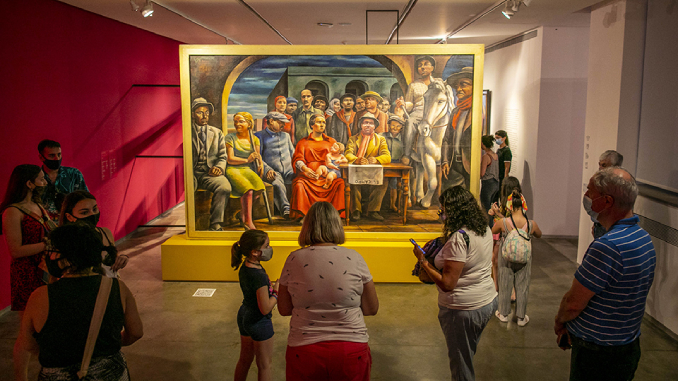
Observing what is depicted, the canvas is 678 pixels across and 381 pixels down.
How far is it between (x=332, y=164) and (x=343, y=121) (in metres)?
0.59

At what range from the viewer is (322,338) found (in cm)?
262

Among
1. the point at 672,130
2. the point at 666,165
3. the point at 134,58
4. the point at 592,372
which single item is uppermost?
the point at 134,58

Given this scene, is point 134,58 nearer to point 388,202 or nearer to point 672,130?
point 388,202

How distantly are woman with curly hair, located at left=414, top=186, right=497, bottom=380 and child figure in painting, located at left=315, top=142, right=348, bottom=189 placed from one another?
346 centimetres

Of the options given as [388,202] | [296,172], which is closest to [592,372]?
[388,202]

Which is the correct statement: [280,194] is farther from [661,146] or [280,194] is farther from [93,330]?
[661,146]

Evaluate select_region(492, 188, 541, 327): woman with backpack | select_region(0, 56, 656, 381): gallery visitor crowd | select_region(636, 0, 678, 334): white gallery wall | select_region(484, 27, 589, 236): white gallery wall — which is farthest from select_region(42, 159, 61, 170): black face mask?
select_region(484, 27, 589, 236): white gallery wall

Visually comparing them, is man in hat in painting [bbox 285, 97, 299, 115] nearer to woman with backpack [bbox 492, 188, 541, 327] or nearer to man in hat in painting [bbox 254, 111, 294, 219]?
man in hat in painting [bbox 254, 111, 294, 219]

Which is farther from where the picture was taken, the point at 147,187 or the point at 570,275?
the point at 147,187

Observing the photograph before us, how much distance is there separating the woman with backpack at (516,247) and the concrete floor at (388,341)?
46 centimetres

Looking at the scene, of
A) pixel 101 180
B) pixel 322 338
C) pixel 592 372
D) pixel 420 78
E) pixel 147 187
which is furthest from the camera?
pixel 147 187

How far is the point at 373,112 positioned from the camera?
6648 millimetres

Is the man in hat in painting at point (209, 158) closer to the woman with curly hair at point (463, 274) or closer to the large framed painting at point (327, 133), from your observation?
the large framed painting at point (327, 133)

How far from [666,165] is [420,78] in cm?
309
